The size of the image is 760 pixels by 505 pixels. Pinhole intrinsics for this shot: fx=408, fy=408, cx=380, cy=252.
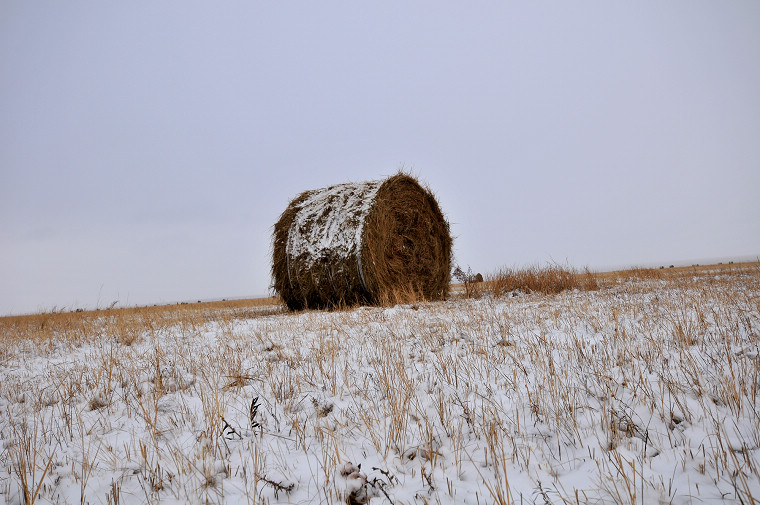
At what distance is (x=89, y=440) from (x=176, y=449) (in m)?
0.66

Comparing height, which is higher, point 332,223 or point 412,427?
point 332,223

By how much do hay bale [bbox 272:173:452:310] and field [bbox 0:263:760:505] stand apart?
4263 mm

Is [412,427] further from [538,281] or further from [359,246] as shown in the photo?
[538,281]

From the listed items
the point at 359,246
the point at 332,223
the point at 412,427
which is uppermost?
the point at 332,223

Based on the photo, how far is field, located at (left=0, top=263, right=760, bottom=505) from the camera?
4.68 feet

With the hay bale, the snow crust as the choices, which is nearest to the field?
the hay bale

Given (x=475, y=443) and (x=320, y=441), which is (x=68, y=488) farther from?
(x=475, y=443)

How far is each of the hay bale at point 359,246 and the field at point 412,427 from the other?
14.0ft

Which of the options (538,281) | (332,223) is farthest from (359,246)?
(538,281)

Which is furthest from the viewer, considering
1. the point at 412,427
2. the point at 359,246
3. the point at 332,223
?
the point at 332,223

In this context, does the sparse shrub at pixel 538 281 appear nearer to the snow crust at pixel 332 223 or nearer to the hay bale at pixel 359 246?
the hay bale at pixel 359 246

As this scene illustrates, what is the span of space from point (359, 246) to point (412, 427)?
5.85 metres

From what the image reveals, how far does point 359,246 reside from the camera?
25.2 ft

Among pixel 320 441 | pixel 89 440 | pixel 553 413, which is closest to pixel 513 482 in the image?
pixel 553 413
